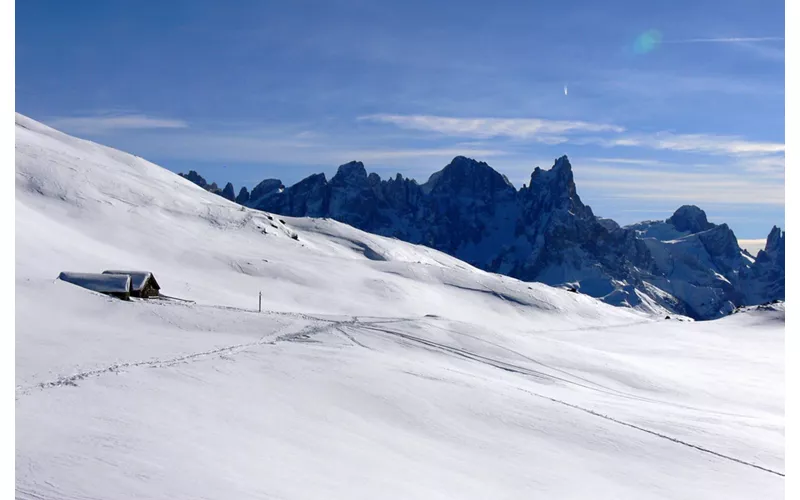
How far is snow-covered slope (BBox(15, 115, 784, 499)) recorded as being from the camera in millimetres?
19859

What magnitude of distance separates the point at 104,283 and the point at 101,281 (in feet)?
1.09

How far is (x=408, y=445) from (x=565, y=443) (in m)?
7.56

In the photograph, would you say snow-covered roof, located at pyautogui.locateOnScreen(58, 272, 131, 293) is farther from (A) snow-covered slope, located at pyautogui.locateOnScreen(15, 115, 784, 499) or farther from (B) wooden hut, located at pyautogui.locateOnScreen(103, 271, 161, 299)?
(A) snow-covered slope, located at pyautogui.locateOnScreen(15, 115, 784, 499)

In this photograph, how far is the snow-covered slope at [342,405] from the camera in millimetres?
19859

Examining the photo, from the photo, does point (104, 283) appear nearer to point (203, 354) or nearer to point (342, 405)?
point (203, 354)

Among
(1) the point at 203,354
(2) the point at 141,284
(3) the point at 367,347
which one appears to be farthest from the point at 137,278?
(3) the point at 367,347

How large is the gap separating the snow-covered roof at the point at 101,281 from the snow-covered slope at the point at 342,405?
2814 mm

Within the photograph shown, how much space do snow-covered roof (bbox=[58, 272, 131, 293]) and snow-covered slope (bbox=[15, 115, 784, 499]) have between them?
2.81 meters

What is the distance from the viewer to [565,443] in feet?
91.6

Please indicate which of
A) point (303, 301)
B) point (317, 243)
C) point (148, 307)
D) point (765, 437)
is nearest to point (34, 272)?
point (148, 307)

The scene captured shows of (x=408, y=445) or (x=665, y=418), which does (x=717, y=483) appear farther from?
(x=408, y=445)

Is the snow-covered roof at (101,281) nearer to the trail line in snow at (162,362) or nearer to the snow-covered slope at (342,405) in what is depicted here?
the snow-covered slope at (342,405)

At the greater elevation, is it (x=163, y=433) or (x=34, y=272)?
(x=34, y=272)

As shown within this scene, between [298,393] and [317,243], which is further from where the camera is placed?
[317,243]
